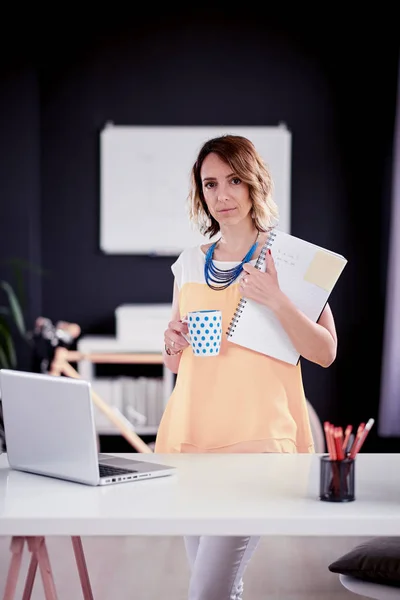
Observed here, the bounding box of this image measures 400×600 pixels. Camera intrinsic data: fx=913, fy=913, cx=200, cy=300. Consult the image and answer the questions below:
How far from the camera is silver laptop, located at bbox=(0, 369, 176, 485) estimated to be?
5.49 feet

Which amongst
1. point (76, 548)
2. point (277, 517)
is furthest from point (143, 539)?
point (277, 517)

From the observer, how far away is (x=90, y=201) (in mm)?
5535

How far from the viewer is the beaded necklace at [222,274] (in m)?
2.07

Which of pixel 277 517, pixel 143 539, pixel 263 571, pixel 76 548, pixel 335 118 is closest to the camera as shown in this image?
pixel 277 517

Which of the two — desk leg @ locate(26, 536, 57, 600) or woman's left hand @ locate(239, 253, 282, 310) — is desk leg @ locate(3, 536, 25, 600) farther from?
woman's left hand @ locate(239, 253, 282, 310)

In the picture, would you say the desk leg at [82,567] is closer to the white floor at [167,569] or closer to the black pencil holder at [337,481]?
the black pencil holder at [337,481]

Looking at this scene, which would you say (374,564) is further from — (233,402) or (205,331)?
(205,331)

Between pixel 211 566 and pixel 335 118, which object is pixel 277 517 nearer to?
pixel 211 566

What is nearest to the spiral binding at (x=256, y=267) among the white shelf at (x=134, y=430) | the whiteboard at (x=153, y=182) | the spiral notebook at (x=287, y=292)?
the spiral notebook at (x=287, y=292)

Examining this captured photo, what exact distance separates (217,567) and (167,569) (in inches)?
64.5

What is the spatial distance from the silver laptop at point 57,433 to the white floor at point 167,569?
1.32m

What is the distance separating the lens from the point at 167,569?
3342mm

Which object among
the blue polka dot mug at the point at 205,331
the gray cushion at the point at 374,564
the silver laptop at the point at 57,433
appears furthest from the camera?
the gray cushion at the point at 374,564

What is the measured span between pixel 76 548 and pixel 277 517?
0.68m
